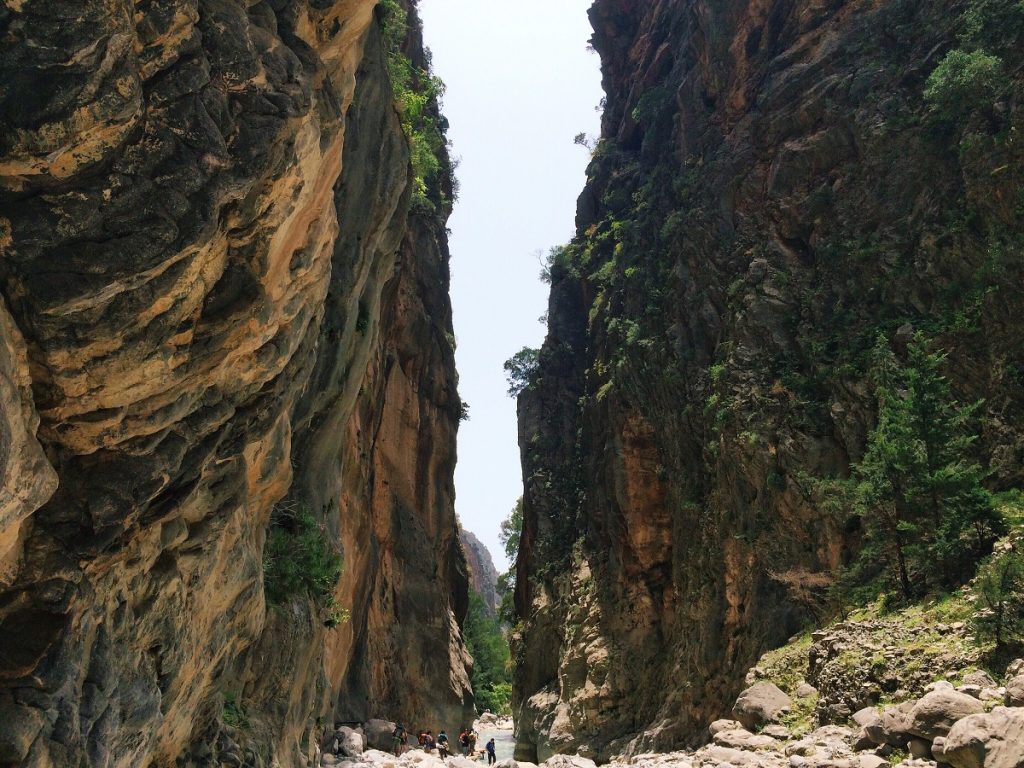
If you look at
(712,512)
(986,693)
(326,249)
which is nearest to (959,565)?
(986,693)

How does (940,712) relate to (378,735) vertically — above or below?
above

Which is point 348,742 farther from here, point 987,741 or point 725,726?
point 987,741

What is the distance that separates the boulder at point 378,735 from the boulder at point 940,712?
57.3 ft

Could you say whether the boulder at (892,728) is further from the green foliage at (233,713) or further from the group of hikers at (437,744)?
the group of hikers at (437,744)

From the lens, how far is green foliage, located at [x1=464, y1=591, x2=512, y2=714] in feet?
173

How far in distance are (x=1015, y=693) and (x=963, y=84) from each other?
19409 millimetres

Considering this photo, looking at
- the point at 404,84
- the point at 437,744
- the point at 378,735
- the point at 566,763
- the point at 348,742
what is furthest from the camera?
the point at 437,744

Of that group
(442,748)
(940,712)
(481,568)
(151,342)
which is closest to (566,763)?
(940,712)

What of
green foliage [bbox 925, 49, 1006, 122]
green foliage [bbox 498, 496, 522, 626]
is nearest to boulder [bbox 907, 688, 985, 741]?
green foliage [bbox 925, 49, 1006, 122]

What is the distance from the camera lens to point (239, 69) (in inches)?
289

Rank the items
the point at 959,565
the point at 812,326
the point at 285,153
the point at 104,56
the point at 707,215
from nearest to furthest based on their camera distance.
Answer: the point at 104,56 < the point at 285,153 < the point at 959,565 < the point at 812,326 < the point at 707,215

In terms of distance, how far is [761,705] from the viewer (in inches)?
630

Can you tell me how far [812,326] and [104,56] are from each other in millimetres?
23409

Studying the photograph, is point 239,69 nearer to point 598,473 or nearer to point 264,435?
point 264,435
